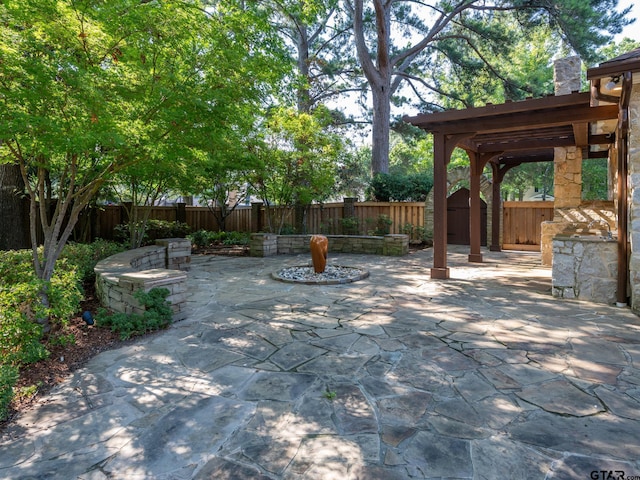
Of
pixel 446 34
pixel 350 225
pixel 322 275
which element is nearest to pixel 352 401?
pixel 322 275

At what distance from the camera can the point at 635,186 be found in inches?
164

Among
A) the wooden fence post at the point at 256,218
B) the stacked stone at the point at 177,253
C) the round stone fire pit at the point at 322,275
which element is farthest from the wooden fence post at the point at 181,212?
the round stone fire pit at the point at 322,275

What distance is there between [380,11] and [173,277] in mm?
12104

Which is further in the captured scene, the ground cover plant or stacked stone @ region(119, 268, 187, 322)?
stacked stone @ region(119, 268, 187, 322)

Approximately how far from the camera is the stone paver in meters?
1.83

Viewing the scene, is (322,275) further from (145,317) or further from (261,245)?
(261,245)

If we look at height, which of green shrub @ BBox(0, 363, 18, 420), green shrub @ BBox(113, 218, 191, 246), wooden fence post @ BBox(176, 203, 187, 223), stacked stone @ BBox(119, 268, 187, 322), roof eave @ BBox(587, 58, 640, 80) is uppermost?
roof eave @ BBox(587, 58, 640, 80)

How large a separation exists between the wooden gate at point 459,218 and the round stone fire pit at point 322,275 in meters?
6.31

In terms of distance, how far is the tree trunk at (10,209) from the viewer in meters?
7.61

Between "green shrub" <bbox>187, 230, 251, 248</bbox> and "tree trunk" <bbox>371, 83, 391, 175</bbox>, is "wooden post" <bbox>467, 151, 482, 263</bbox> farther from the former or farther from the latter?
"green shrub" <bbox>187, 230, 251, 248</bbox>

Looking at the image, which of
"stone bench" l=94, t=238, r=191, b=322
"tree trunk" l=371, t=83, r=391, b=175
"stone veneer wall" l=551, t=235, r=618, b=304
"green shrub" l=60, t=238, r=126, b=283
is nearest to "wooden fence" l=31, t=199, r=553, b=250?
"tree trunk" l=371, t=83, r=391, b=175

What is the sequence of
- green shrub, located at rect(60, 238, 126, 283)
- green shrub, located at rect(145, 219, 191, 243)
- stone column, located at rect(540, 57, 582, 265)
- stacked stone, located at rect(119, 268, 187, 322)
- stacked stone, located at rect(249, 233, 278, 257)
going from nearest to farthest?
stacked stone, located at rect(119, 268, 187, 322), green shrub, located at rect(60, 238, 126, 283), stone column, located at rect(540, 57, 582, 265), stacked stone, located at rect(249, 233, 278, 257), green shrub, located at rect(145, 219, 191, 243)

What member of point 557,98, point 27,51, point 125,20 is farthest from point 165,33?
point 557,98

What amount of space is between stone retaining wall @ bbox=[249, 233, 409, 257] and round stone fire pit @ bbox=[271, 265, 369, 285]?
259 cm
